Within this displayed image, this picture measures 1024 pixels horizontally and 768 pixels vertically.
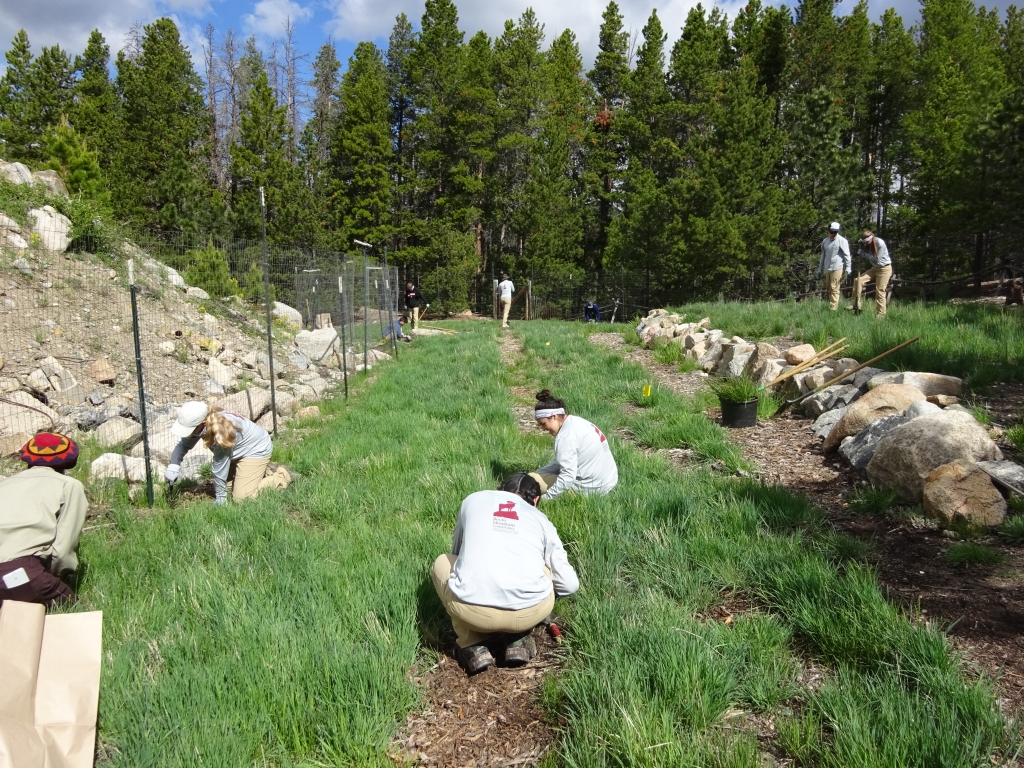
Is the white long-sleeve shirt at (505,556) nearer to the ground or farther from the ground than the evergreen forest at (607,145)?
nearer to the ground

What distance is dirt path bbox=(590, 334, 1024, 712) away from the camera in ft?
A: 9.38

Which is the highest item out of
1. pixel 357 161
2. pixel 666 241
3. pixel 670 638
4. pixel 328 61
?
pixel 328 61

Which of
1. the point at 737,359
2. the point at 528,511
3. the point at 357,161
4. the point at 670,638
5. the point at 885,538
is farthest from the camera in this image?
the point at 357,161

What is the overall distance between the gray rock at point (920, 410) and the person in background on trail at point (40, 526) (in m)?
5.77

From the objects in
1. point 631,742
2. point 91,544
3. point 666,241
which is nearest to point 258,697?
point 631,742

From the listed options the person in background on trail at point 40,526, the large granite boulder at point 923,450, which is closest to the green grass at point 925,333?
the large granite boulder at point 923,450

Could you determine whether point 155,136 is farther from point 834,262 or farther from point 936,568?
point 936,568

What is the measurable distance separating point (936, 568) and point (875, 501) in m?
1.03

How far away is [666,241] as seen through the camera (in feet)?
84.8

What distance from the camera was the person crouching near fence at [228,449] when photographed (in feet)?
18.4

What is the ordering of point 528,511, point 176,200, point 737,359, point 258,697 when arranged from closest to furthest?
point 258,697, point 528,511, point 737,359, point 176,200

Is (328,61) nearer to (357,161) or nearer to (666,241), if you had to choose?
(357,161)

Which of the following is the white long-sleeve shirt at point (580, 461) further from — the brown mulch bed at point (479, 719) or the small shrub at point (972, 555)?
the small shrub at point (972, 555)

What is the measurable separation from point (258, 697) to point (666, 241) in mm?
25196
